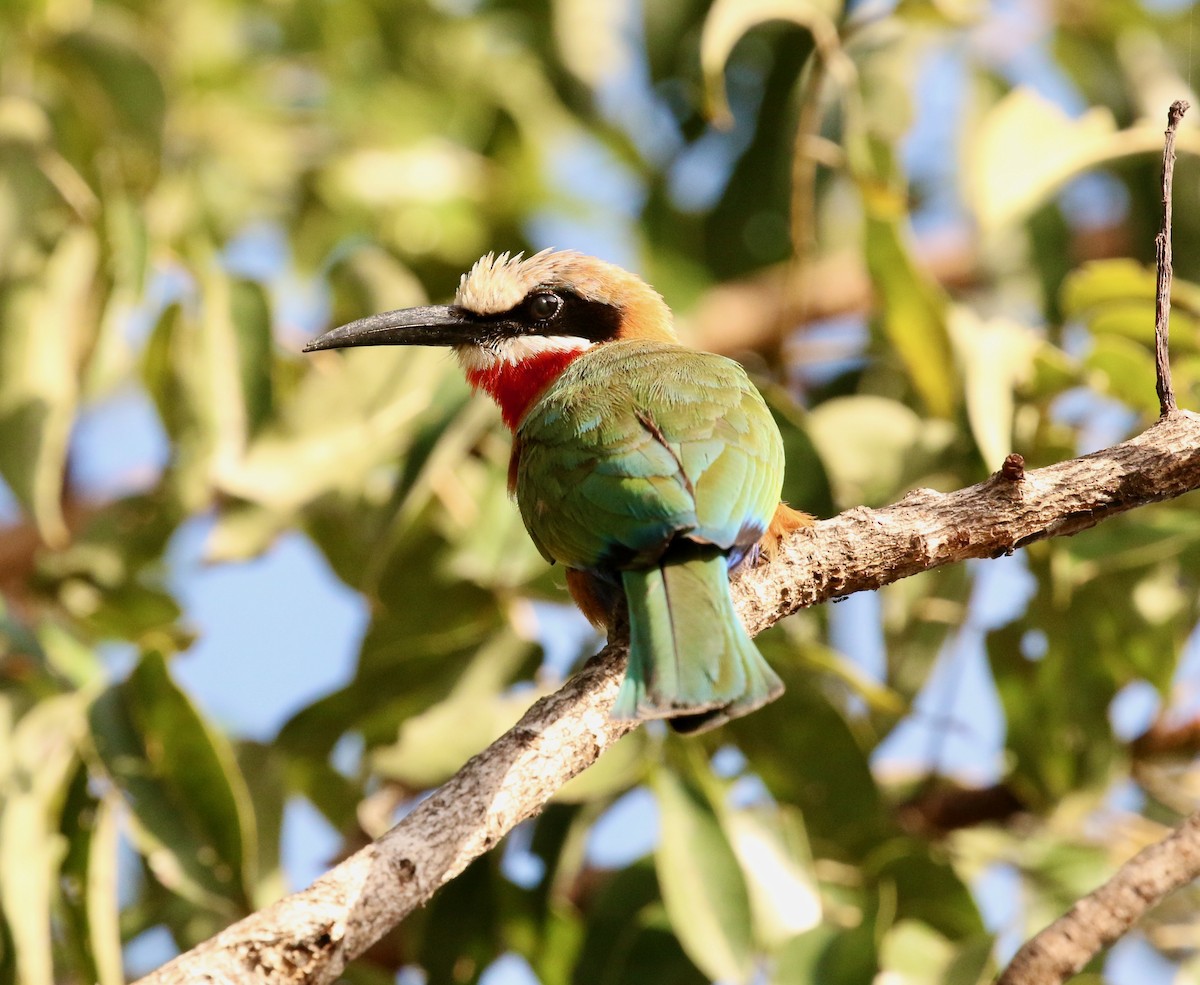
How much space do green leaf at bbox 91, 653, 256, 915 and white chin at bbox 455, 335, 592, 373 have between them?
3.64ft

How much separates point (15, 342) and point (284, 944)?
1877 millimetres

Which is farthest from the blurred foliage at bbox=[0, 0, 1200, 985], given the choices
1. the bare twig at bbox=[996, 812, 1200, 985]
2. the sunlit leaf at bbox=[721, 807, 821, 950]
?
the bare twig at bbox=[996, 812, 1200, 985]

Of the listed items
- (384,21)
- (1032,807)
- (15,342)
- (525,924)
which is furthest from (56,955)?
(384,21)

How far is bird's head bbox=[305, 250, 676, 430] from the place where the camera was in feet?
11.0

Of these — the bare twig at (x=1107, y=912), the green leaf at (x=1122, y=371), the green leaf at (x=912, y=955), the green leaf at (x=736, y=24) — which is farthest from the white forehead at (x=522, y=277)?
the bare twig at (x=1107, y=912)

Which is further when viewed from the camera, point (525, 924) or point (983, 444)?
point (525, 924)

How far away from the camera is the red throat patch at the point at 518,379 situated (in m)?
3.36

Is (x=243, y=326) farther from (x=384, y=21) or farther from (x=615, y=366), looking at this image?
(x=384, y=21)

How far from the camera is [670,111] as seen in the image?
3.80m

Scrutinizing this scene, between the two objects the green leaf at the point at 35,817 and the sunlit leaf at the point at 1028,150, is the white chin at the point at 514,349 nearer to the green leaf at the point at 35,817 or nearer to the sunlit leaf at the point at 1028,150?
the sunlit leaf at the point at 1028,150

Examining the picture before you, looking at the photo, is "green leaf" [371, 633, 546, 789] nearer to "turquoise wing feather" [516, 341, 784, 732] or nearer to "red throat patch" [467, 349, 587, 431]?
"turquoise wing feather" [516, 341, 784, 732]

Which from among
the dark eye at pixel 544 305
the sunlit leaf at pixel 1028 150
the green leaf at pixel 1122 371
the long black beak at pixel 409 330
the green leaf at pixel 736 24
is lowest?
the green leaf at pixel 1122 371

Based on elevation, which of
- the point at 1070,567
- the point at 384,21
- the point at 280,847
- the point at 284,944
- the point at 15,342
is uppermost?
the point at 384,21

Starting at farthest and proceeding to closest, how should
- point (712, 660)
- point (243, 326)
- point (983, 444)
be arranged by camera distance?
point (243, 326) < point (983, 444) < point (712, 660)
